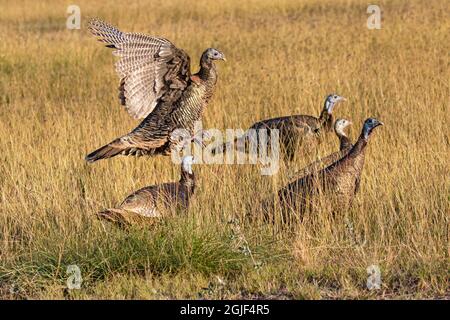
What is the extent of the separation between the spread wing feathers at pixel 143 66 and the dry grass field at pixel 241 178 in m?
0.60

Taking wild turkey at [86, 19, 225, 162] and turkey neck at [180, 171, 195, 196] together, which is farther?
wild turkey at [86, 19, 225, 162]

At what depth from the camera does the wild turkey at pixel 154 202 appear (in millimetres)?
6215

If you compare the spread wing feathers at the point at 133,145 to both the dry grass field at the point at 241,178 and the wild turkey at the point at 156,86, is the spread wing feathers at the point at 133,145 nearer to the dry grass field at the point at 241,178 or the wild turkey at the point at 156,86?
the wild turkey at the point at 156,86

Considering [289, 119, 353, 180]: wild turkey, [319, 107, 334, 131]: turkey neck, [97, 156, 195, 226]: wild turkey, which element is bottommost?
[97, 156, 195, 226]: wild turkey

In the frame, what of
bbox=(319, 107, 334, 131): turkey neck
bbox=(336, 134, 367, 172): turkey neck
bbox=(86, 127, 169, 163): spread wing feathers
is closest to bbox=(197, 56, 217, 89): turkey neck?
bbox=(86, 127, 169, 163): spread wing feathers

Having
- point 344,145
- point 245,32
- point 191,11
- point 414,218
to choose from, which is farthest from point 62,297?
point 191,11

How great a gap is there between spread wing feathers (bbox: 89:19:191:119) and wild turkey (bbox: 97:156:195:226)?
1.44 metres

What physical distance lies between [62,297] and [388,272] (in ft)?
6.23

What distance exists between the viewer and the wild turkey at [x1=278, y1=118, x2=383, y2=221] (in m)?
6.74

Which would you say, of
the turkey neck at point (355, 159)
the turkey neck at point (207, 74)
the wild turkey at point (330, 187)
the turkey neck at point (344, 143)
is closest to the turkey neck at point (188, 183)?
the wild turkey at point (330, 187)

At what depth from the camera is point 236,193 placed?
23.5 feet

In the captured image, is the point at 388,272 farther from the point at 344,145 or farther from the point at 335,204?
the point at 344,145

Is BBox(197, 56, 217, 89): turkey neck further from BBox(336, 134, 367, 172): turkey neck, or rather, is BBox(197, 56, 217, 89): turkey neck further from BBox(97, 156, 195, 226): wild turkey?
BBox(336, 134, 367, 172): turkey neck

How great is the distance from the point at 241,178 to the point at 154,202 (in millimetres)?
1251
